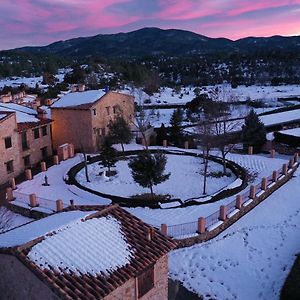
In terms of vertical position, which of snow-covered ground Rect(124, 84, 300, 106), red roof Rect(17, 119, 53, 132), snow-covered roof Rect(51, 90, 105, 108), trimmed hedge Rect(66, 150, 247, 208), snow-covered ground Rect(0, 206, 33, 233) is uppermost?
snow-covered roof Rect(51, 90, 105, 108)

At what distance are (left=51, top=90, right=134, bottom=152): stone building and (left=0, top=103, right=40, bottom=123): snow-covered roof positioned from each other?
2066mm

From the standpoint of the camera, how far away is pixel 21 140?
29.8 meters

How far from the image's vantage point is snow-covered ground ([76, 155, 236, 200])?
23453mm

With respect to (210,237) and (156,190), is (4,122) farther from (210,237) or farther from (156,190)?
(210,237)

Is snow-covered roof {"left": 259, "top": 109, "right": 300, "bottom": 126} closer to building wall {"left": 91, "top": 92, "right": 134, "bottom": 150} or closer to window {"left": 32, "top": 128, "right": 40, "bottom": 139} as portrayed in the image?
building wall {"left": 91, "top": 92, "right": 134, "bottom": 150}

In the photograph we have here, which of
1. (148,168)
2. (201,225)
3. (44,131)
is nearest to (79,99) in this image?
(44,131)

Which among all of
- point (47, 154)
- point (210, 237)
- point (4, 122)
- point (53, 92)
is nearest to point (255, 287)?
point (210, 237)

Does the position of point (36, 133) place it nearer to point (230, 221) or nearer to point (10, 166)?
point (10, 166)

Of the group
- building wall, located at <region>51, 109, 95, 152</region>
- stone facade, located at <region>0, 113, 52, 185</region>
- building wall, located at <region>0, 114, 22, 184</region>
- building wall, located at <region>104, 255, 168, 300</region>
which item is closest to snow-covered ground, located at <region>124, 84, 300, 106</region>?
building wall, located at <region>51, 109, 95, 152</region>

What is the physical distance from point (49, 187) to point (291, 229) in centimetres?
1461

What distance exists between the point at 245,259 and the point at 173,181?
9578 mm

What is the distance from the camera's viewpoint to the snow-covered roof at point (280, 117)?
152 feet

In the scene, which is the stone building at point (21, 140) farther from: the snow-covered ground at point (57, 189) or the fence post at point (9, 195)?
the fence post at point (9, 195)

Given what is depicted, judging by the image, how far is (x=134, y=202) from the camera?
68.2 ft
